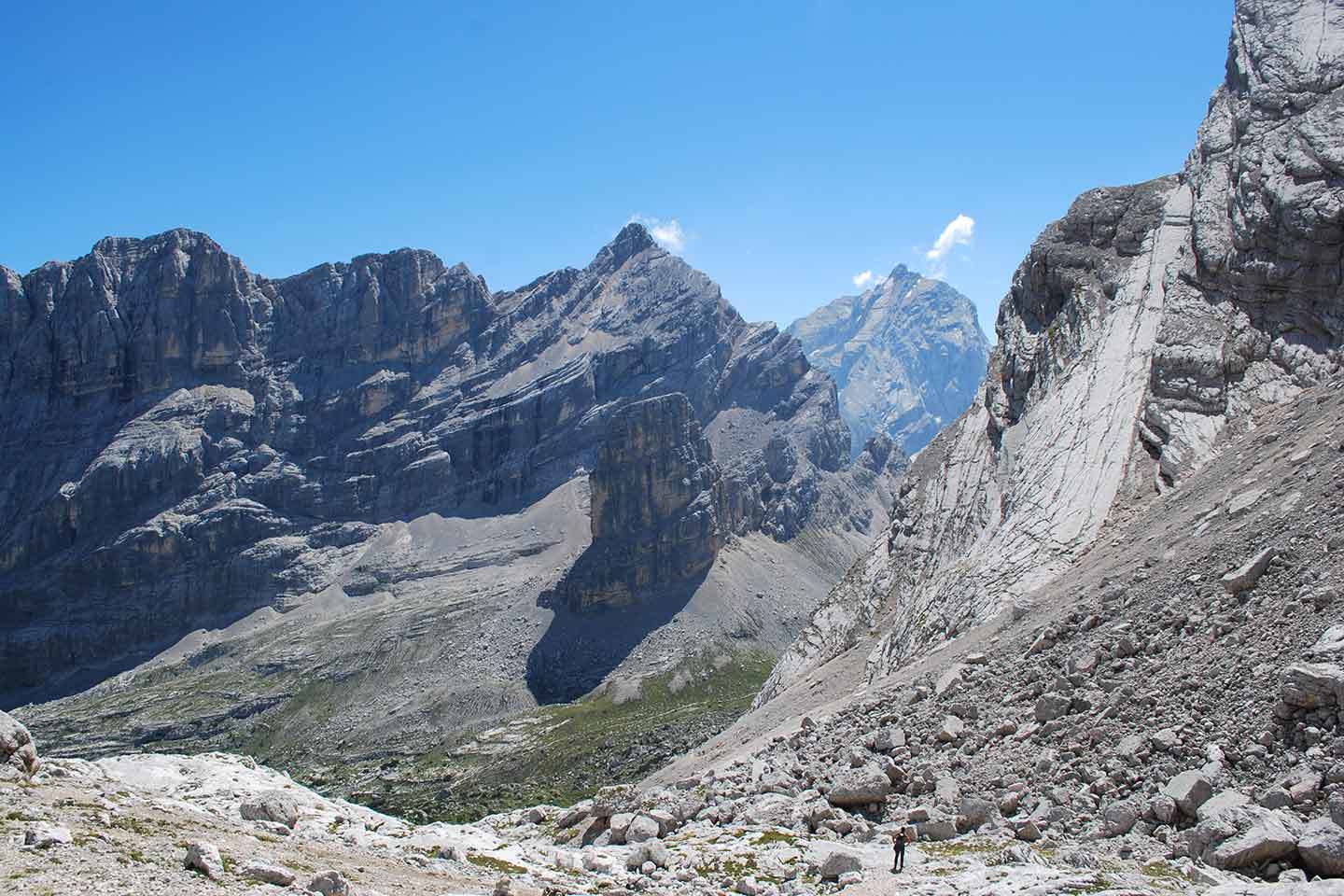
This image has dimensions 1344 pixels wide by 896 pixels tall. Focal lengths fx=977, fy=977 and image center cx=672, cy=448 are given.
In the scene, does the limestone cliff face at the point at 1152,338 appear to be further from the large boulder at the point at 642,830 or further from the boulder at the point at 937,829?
the large boulder at the point at 642,830

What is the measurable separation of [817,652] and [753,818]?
38.7m

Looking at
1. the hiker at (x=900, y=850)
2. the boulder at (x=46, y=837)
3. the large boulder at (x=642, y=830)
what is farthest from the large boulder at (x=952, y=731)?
the boulder at (x=46, y=837)

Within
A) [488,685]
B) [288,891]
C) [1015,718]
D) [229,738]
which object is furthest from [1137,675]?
[229,738]

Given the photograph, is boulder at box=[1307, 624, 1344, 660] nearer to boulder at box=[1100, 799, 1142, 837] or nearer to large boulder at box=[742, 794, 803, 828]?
boulder at box=[1100, 799, 1142, 837]

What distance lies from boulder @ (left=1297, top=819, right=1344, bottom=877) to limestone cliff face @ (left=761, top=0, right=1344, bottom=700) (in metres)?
25.5

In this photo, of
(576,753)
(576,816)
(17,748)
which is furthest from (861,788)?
(576,753)

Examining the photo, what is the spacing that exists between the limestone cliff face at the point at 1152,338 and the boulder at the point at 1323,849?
1003 inches

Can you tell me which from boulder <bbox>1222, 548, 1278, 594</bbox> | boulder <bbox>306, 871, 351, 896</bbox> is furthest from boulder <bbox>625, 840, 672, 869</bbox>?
boulder <bbox>1222, 548, 1278, 594</bbox>

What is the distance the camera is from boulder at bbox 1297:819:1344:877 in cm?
1875

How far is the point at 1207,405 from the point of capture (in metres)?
47.0

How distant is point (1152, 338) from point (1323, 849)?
125 ft

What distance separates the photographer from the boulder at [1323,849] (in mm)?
18750

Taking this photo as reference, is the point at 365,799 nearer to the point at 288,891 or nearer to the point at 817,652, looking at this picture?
the point at 817,652

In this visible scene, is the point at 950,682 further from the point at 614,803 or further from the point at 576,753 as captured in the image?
the point at 576,753
